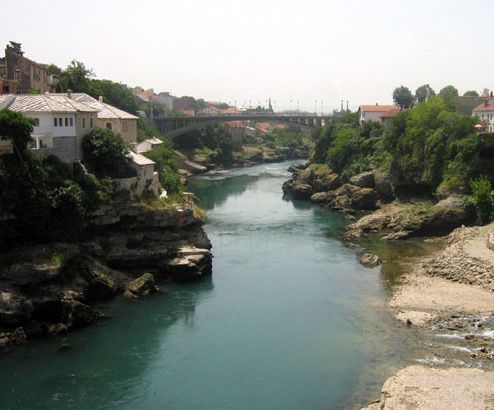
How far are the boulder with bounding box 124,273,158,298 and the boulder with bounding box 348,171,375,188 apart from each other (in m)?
38.3

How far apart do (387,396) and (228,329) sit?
11378mm

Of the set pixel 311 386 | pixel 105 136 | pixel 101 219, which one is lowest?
pixel 311 386

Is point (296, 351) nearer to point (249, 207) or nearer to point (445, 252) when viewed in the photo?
point (445, 252)

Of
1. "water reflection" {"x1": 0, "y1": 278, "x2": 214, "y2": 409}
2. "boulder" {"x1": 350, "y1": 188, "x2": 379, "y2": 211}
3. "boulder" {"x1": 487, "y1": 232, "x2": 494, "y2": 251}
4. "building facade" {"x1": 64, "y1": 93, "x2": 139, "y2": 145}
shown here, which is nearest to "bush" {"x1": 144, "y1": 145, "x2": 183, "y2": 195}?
"building facade" {"x1": 64, "y1": 93, "x2": 139, "y2": 145}

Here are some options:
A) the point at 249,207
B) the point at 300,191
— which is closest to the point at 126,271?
the point at 249,207

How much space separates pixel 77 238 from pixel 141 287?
5022 mm

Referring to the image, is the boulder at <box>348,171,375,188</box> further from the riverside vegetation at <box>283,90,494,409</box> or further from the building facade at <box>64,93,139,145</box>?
the building facade at <box>64,93,139,145</box>

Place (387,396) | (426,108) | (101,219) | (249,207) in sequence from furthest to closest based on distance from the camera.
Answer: (249,207), (426,108), (101,219), (387,396)

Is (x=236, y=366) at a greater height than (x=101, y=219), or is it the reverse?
(x=101, y=219)

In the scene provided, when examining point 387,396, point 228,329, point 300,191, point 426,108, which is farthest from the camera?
point 300,191

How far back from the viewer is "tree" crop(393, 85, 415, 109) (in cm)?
13050

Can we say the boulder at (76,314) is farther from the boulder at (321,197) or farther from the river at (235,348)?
the boulder at (321,197)

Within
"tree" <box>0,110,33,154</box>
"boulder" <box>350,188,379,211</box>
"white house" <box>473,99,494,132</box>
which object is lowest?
"boulder" <box>350,188,379,211</box>

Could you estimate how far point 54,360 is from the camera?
104ft
